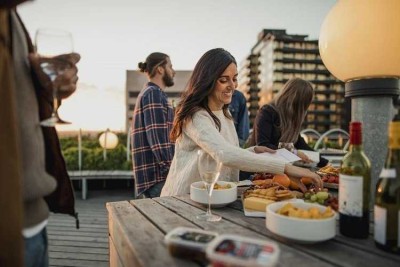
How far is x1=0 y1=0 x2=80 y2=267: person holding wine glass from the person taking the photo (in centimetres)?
73

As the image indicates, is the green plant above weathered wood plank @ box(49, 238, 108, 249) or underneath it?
above

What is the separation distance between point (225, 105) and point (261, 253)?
1.74 meters

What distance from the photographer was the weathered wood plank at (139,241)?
2.51 ft

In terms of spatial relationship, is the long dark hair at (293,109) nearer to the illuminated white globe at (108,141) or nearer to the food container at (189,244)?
the food container at (189,244)

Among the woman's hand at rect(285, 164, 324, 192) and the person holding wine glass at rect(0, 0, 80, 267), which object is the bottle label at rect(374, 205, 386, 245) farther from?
the person holding wine glass at rect(0, 0, 80, 267)

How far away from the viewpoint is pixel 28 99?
773 mm

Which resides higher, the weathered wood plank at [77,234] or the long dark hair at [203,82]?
the long dark hair at [203,82]

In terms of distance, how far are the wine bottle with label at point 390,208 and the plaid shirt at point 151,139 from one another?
190 cm

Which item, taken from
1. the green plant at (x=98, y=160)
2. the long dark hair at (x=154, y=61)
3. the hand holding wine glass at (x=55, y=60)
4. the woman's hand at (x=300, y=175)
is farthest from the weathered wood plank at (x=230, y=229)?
the green plant at (x=98, y=160)

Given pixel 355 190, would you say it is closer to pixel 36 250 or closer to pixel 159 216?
pixel 159 216

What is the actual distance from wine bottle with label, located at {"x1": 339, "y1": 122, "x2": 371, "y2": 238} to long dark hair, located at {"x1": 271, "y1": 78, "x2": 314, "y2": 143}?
2109mm

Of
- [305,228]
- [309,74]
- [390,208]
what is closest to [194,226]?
[305,228]

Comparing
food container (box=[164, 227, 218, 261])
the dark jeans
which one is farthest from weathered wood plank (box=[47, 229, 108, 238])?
food container (box=[164, 227, 218, 261])

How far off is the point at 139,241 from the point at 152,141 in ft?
5.66
